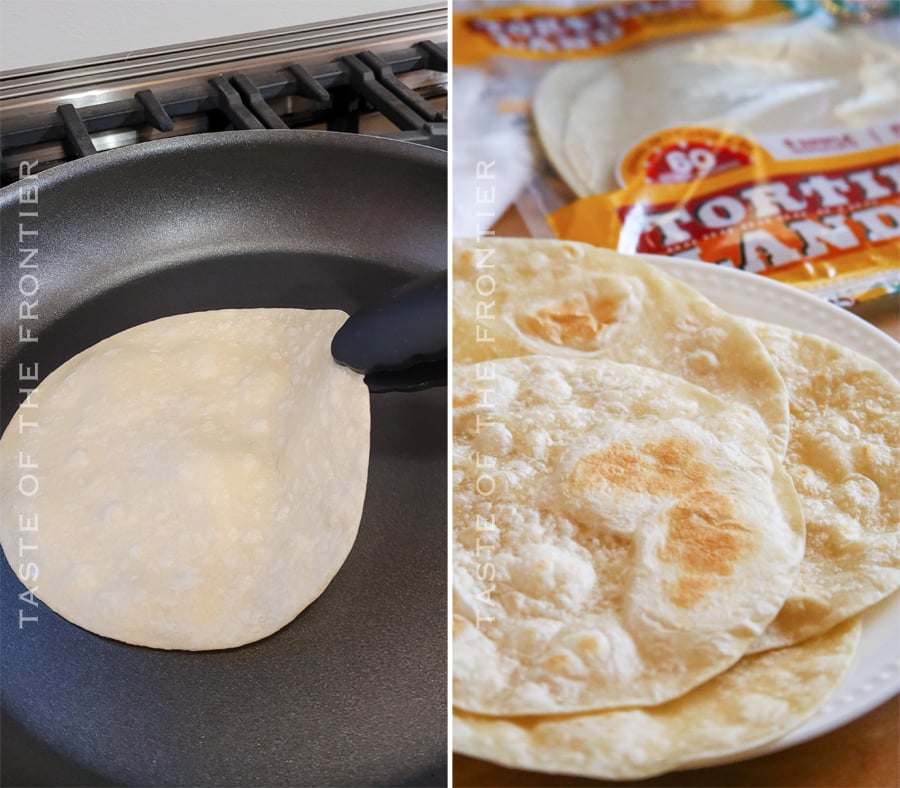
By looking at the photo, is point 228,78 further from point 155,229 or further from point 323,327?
point 323,327

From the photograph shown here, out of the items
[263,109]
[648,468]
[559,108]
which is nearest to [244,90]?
[263,109]

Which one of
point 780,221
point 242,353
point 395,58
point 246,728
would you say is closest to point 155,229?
point 242,353

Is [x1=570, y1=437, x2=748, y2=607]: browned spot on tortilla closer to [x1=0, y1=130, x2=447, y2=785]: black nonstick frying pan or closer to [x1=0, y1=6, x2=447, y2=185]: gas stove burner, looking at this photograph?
[x1=0, y1=130, x2=447, y2=785]: black nonstick frying pan

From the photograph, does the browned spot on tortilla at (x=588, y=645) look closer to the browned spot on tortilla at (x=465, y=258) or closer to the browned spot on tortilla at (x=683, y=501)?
the browned spot on tortilla at (x=683, y=501)

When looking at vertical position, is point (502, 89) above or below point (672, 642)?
above

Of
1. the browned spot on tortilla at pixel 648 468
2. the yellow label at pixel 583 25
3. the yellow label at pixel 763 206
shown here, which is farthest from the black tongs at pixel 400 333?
the yellow label at pixel 583 25

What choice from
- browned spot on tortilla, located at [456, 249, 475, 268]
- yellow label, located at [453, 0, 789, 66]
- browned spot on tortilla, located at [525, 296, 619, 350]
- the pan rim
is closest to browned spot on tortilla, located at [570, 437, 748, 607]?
browned spot on tortilla, located at [525, 296, 619, 350]

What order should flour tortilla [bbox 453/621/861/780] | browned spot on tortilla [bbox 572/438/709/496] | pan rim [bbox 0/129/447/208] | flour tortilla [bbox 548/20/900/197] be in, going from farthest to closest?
flour tortilla [bbox 548/20/900/197]
pan rim [bbox 0/129/447/208]
browned spot on tortilla [bbox 572/438/709/496]
flour tortilla [bbox 453/621/861/780]
